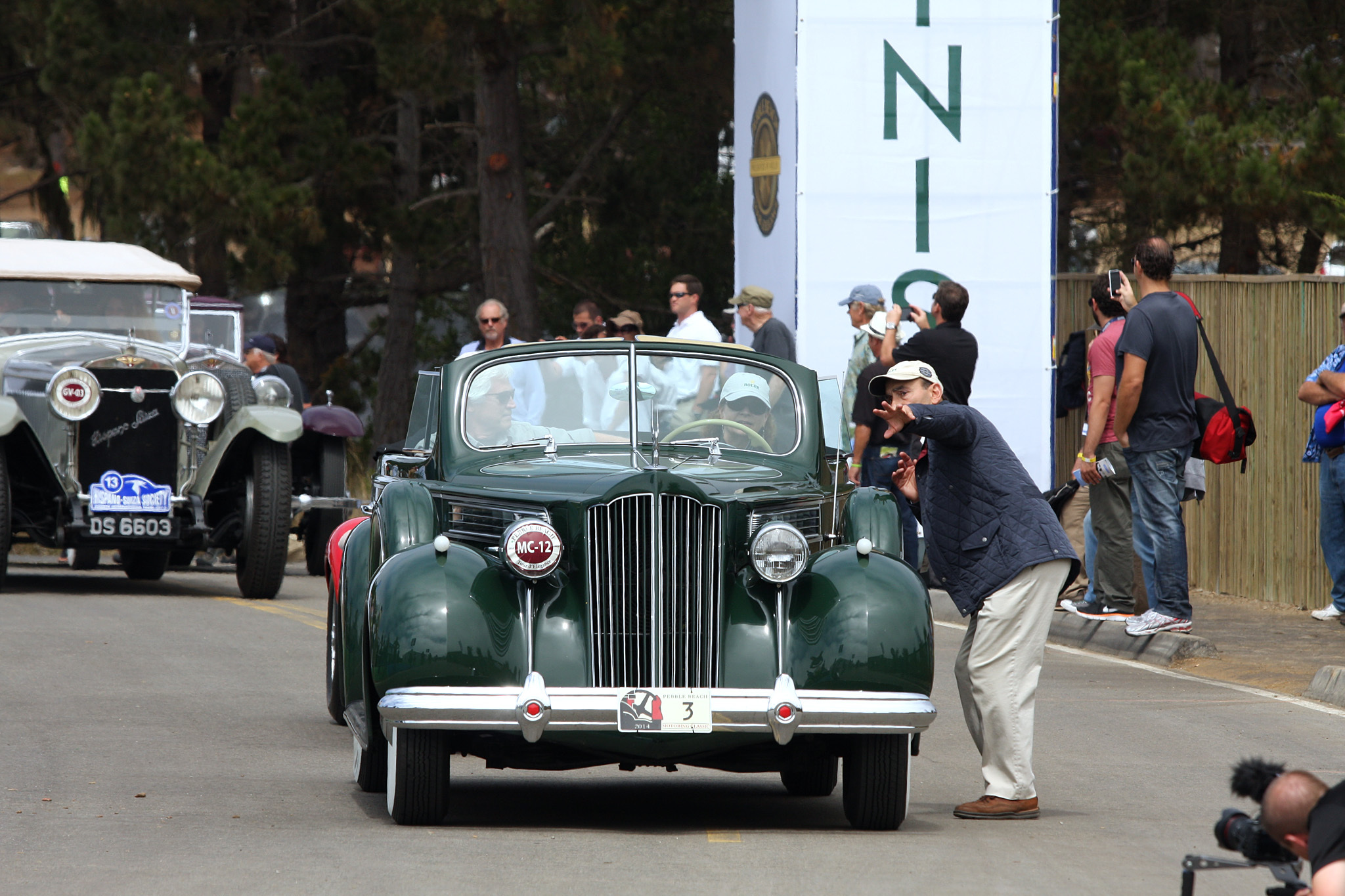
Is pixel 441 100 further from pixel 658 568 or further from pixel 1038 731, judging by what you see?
pixel 658 568

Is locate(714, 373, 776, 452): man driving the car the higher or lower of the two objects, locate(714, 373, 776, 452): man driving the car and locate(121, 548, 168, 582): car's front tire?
the higher

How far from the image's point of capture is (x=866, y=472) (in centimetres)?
1423

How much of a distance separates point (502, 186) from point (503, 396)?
17716 mm

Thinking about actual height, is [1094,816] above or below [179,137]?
below

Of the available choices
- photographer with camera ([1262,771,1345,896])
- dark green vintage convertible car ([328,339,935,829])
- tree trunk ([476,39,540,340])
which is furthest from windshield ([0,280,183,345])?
photographer with camera ([1262,771,1345,896])

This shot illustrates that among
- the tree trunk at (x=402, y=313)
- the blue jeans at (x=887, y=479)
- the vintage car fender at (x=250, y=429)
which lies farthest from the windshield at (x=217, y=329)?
the tree trunk at (x=402, y=313)

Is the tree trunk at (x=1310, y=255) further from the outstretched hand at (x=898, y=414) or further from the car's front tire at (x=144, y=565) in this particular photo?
the outstretched hand at (x=898, y=414)

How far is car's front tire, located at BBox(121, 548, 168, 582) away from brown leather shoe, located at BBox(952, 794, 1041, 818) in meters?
10.5

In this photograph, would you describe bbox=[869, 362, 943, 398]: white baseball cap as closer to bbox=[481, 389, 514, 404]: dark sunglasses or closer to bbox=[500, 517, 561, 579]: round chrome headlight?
bbox=[500, 517, 561, 579]: round chrome headlight

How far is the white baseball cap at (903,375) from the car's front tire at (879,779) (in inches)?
50.0

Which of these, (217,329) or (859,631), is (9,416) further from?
(859,631)

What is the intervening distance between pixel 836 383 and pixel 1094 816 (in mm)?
2184

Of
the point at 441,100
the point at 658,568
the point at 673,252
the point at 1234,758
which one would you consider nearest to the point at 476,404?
the point at 658,568

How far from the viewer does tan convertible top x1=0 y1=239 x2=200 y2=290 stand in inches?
632
